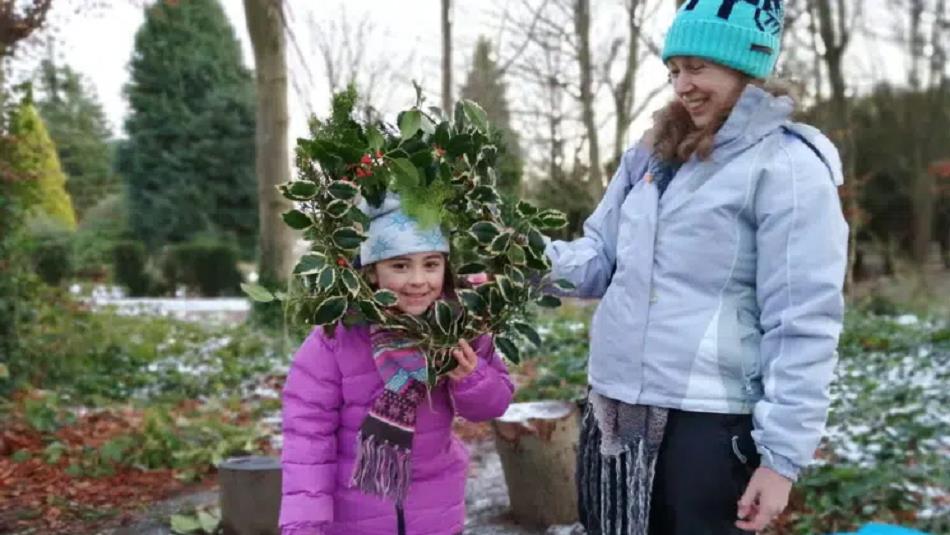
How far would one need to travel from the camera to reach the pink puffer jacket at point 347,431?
2.28m

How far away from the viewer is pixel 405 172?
2.16 meters

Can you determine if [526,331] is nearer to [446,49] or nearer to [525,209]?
[525,209]

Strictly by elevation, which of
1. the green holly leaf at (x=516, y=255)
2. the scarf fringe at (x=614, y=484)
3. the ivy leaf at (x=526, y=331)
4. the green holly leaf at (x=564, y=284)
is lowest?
the scarf fringe at (x=614, y=484)

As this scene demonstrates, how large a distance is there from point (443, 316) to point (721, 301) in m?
0.60

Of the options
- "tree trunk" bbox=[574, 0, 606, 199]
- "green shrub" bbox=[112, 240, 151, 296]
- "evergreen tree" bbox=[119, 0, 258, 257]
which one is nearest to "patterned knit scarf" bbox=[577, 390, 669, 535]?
"tree trunk" bbox=[574, 0, 606, 199]

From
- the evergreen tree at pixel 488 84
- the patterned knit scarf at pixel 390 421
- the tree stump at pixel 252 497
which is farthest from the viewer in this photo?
the evergreen tree at pixel 488 84

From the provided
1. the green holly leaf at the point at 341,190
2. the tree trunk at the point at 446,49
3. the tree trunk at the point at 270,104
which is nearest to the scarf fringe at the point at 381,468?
the green holly leaf at the point at 341,190

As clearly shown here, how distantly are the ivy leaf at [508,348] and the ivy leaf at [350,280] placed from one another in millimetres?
355

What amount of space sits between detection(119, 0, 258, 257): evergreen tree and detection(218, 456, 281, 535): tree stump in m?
21.6

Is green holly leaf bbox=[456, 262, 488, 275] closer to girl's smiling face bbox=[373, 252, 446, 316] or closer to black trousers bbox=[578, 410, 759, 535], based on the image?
girl's smiling face bbox=[373, 252, 446, 316]

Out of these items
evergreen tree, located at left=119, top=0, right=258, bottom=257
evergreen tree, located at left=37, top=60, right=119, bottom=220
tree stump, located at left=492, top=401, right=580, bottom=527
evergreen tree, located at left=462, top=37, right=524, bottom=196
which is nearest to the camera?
tree stump, located at left=492, top=401, right=580, bottom=527

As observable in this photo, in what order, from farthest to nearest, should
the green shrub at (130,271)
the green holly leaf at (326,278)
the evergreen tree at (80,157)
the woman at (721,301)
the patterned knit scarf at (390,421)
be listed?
the evergreen tree at (80,157) → the green shrub at (130,271) → the patterned knit scarf at (390,421) → the green holly leaf at (326,278) → the woman at (721,301)

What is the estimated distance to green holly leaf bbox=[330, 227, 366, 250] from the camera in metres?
2.15

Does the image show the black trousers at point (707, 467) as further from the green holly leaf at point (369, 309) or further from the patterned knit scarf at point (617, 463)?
the green holly leaf at point (369, 309)
